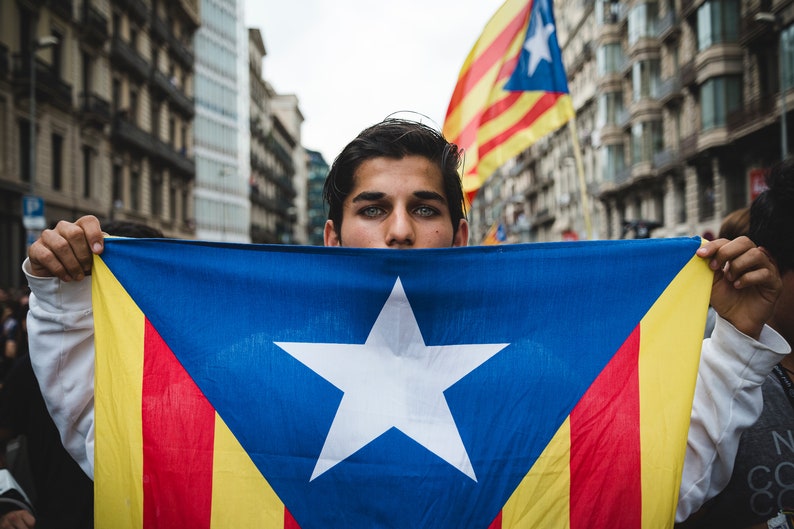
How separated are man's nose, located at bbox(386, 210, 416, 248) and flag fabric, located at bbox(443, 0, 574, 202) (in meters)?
4.65

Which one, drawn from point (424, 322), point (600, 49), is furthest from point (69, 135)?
point (600, 49)

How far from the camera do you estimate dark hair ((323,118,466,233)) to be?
102 inches

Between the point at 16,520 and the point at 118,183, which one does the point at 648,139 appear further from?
the point at 16,520

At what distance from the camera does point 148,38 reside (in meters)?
35.9

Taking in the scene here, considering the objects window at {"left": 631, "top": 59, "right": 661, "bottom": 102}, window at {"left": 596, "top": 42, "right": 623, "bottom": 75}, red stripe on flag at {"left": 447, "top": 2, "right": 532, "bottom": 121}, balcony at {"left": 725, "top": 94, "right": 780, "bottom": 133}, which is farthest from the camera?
window at {"left": 596, "top": 42, "right": 623, "bottom": 75}

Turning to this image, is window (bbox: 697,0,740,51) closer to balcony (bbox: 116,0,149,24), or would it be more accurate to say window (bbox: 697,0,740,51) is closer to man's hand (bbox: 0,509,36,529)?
balcony (bbox: 116,0,149,24)

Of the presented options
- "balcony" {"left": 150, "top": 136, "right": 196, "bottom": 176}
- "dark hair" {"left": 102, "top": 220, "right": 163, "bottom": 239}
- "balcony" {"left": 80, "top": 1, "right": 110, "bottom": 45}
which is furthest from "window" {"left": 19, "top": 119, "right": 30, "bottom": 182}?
"dark hair" {"left": 102, "top": 220, "right": 163, "bottom": 239}

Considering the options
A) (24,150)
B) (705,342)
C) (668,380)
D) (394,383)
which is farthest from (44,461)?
(24,150)

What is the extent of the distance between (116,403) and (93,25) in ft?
99.2

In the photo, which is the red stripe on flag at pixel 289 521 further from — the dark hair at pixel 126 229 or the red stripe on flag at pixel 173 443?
the dark hair at pixel 126 229

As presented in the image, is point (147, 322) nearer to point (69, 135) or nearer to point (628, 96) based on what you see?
point (69, 135)

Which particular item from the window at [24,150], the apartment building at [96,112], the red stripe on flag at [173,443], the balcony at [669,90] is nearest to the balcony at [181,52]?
the apartment building at [96,112]

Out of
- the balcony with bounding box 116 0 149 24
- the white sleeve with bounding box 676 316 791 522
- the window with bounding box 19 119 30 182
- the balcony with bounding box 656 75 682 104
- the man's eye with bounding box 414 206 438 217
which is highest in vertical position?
the balcony with bounding box 116 0 149 24

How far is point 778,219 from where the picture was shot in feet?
7.51
